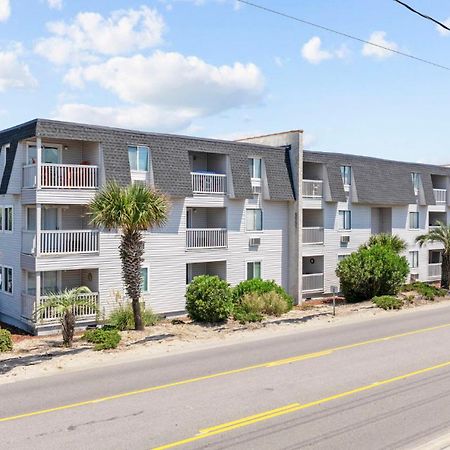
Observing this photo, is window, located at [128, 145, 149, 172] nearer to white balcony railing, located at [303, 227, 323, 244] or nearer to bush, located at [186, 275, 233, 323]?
bush, located at [186, 275, 233, 323]

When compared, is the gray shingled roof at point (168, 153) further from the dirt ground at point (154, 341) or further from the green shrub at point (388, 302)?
the green shrub at point (388, 302)

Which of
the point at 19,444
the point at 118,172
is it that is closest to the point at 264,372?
the point at 19,444

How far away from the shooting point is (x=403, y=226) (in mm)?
42438

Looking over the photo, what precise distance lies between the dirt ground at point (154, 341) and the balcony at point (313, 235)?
7.27 metres

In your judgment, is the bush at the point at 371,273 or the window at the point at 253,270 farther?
the window at the point at 253,270

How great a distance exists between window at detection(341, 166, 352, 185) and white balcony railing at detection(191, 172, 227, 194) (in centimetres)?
990

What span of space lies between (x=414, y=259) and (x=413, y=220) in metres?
2.86

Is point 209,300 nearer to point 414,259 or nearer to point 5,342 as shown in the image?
point 5,342

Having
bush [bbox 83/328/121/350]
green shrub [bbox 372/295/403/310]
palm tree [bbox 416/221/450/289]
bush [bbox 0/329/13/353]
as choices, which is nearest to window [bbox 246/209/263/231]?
green shrub [bbox 372/295/403/310]

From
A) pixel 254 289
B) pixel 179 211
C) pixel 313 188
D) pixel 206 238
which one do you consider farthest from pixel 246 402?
pixel 313 188

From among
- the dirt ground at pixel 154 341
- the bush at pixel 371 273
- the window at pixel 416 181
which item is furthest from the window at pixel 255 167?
the window at pixel 416 181

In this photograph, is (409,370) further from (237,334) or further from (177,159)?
(177,159)

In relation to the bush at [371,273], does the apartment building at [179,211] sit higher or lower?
higher

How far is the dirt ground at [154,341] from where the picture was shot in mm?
17156
